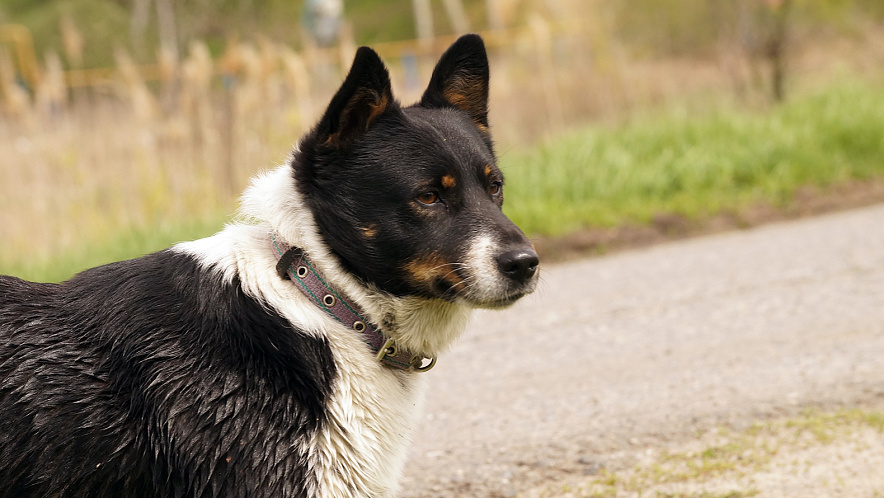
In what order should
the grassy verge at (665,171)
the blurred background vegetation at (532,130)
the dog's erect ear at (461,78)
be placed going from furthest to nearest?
the blurred background vegetation at (532,130) → the grassy verge at (665,171) → the dog's erect ear at (461,78)

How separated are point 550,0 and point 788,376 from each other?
10.4 metres

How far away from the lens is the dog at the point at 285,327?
225 centimetres

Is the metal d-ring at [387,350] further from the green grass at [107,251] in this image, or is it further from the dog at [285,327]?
the green grass at [107,251]

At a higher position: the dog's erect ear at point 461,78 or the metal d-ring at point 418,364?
the dog's erect ear at point 461,78

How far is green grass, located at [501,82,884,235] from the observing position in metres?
7.77

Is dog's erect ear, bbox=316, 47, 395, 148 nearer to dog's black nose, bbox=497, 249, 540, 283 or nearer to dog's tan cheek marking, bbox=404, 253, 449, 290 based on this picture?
dog's tan cheek marking, bbox=404, 253, 449, 290

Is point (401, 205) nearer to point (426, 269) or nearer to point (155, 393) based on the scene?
point (426, 269)

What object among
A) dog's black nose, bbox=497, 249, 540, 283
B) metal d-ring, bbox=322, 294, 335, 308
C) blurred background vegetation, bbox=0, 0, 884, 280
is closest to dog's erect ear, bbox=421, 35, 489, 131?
dog's black nose, bbox=497, 249, 540, 283

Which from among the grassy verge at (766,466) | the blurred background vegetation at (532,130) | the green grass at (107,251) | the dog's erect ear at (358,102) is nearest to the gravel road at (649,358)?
the grassy verge at (766,466)

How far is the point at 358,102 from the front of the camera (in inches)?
104

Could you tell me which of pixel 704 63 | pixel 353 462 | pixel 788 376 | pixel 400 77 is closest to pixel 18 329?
pixel 353 462

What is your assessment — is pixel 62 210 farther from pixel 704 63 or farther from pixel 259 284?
pixel 704 63

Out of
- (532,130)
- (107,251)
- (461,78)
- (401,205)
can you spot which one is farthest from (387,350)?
(532,130)

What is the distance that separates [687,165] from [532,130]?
2863mm
